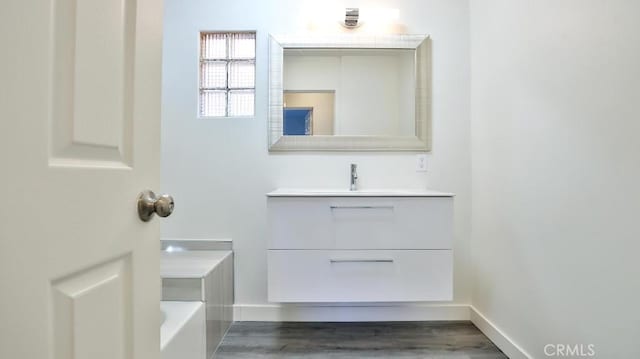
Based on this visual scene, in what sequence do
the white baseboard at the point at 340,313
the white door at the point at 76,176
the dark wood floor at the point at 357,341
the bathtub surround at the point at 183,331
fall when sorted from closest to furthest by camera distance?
1. the white door at the point at 76,176
2. the bathtub surround at the point at 183,331
3. the dark wood floor at the point at 357,341
4. the white baseboard at the point at 340,313

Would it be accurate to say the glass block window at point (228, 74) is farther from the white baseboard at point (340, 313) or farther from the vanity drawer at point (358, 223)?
the white baseboard at point (340, 313)

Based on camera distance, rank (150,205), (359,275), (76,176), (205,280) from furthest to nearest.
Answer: (359,275) < (205,280) < (150,205) < (76,176)

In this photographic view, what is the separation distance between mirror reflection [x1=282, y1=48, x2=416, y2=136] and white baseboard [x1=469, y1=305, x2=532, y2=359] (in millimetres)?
1203

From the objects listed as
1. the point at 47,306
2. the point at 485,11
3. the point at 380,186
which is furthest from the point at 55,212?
the point at 485,11

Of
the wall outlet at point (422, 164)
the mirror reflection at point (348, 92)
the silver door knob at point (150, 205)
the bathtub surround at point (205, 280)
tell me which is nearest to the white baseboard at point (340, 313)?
the bathtub surround at point (205, 280)

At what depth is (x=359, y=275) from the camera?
1773 mm

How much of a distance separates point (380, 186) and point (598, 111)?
121cm

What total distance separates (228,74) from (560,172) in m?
1.91

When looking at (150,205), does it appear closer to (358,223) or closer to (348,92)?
(358,223)

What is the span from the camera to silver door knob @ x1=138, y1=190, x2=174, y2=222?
0.67 metres

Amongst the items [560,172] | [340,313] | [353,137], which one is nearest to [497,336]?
[340,313]

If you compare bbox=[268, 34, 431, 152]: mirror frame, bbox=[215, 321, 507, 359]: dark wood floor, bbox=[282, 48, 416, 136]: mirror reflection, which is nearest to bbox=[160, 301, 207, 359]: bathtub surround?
bbox=[215, 321, 507, 359]: dark wood floor

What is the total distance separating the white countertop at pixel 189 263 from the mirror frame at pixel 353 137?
2.49 ft

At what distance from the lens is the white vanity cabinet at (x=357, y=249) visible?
176 cm
